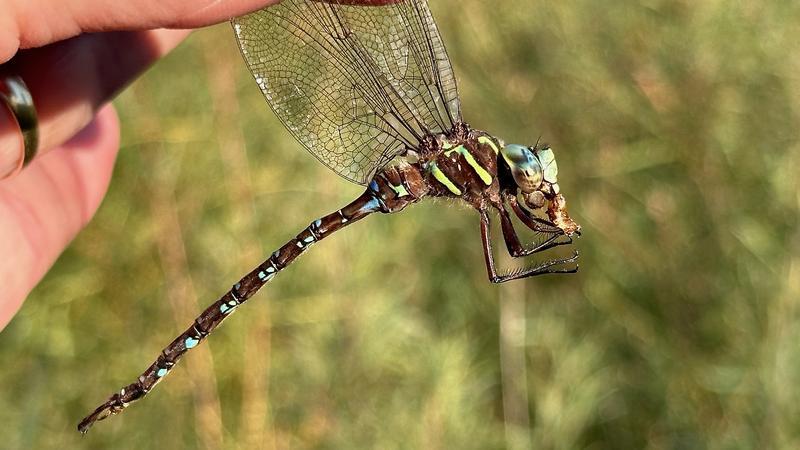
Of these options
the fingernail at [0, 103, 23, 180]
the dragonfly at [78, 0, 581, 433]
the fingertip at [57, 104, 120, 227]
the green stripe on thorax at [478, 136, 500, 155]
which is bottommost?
the green stripe on thorax at [478, 136, 500, 155]

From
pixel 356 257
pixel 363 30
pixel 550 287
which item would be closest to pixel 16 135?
pixel 363 30

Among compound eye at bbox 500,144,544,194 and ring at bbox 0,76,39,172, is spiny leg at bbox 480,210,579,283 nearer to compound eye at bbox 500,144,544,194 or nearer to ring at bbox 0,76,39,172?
compound eye at bbox 500,144,544,194

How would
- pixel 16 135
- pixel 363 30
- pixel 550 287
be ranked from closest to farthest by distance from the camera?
pixel 16 135, pixel 363 30, pixel 550 287

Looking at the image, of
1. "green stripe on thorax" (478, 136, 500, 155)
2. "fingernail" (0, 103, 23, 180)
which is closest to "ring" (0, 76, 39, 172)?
"fingernail" (0, 103, 23, 180)

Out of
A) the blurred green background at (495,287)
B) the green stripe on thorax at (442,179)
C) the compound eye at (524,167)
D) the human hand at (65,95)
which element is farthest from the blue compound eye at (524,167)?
the blurred green background at (495,287)

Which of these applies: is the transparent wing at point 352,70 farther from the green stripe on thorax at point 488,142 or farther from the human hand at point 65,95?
the human hand at point 65,95

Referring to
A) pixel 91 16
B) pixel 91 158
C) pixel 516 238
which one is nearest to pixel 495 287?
pixel 516 238

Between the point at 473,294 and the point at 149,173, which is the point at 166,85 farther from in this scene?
the point at 473,294

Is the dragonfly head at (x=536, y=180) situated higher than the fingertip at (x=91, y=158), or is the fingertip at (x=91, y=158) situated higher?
the fingertip at (x=91, y=158)
